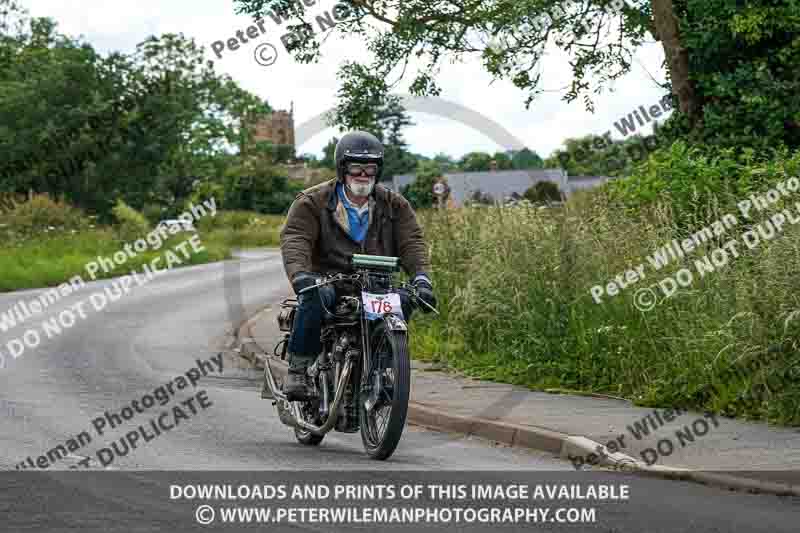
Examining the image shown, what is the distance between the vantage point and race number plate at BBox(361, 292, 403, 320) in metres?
9.01

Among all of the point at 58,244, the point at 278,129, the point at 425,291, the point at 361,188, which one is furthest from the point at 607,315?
the point at 278,129

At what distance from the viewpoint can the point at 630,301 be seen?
12750 millimetres

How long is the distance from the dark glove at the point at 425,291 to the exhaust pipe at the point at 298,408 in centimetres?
68

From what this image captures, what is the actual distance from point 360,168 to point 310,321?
3.78 feet

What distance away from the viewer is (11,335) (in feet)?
66.2

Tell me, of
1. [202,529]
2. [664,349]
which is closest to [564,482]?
[202,529]

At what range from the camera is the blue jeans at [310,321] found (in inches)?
370

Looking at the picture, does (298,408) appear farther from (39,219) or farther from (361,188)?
(39,219)

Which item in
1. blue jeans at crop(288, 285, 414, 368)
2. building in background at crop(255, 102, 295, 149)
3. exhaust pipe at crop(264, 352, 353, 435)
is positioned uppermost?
building in background at crop(255, 102, 295, 149)

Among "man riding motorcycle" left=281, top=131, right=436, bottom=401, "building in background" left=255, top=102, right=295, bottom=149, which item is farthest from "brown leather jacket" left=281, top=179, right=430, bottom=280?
"building in background" left=255, top=102, right=295, bottom=149

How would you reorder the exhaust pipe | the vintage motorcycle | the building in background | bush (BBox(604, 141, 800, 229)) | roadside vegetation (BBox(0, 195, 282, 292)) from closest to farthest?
1. the vintage motorcycle
2. the exhaust pipe
3. bush (BBox(604, 141, 800, 229))
4. roadside vegetation (BBox(0, 195, 282, 292))
5. the building in background

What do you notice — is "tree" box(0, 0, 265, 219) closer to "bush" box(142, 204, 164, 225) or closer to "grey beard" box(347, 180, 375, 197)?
"bush" box(142, 204, 164, 225)

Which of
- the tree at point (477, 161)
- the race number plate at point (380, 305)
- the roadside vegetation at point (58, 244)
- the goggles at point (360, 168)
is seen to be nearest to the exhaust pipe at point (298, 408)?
the race number plate at point (380, 305)

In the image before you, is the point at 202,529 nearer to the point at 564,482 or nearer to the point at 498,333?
the point at 564,482
